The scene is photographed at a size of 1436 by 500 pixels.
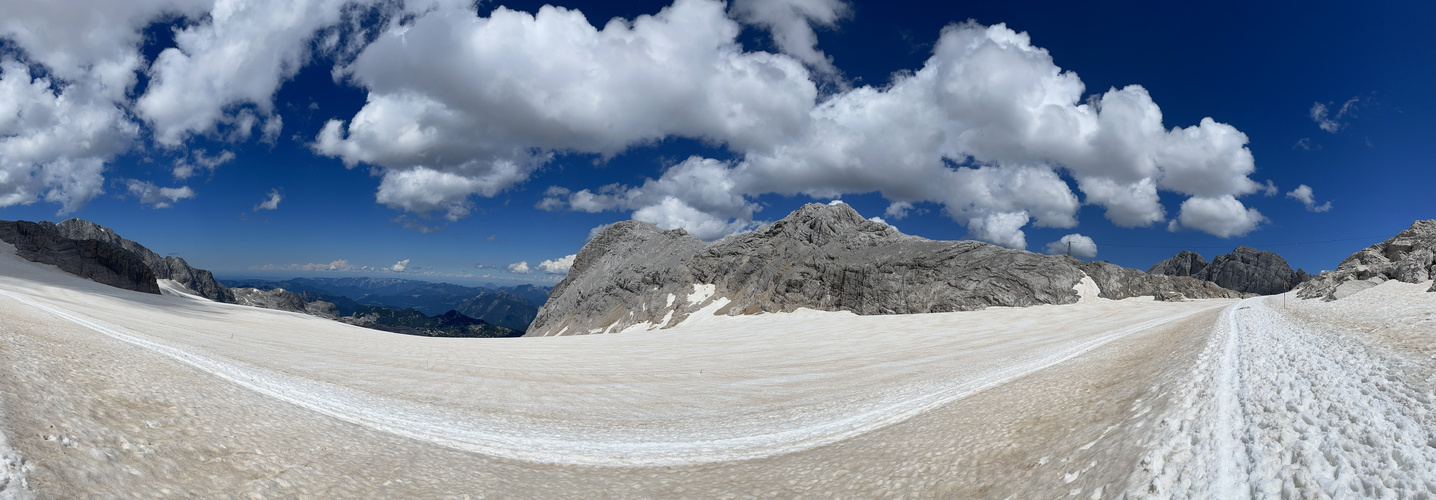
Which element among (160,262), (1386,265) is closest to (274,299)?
(160,262)

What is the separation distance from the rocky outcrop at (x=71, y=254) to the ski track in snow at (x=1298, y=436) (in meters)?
69.2

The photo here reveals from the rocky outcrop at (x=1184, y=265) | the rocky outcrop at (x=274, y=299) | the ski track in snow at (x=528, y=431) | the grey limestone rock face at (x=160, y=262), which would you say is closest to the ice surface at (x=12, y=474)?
the ski track in snow at (x=528, y=431)

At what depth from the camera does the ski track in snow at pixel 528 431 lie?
662cm

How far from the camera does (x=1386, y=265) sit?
19.8 metres

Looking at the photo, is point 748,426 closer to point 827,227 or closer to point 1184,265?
point 827,227

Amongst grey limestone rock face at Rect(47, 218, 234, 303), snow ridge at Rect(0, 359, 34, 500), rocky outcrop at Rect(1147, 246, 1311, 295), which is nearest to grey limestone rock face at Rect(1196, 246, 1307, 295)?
rocky outcrop at Rect(1147, 246, 1311, 295)

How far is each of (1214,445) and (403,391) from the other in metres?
10.9

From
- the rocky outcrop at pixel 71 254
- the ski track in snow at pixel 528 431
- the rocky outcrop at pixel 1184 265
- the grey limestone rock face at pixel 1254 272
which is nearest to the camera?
the ski track in snow at pixel 528 431

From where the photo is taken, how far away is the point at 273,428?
534 cm

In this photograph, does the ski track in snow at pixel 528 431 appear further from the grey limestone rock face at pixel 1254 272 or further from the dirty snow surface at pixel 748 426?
the grey limestone rock face at pixel 1254 272

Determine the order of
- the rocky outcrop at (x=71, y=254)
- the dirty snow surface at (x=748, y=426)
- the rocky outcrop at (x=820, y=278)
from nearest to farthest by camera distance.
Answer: the dirty snow surface at (x=748, y=426)
the rocky outcrop at (x=820, y=278)
the rocky outcrop at (x=71, y=254)

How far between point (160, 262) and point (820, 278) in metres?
142

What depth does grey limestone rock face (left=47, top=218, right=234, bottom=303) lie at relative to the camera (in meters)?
93.7

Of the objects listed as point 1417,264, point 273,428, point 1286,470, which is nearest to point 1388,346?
point 1286,470
